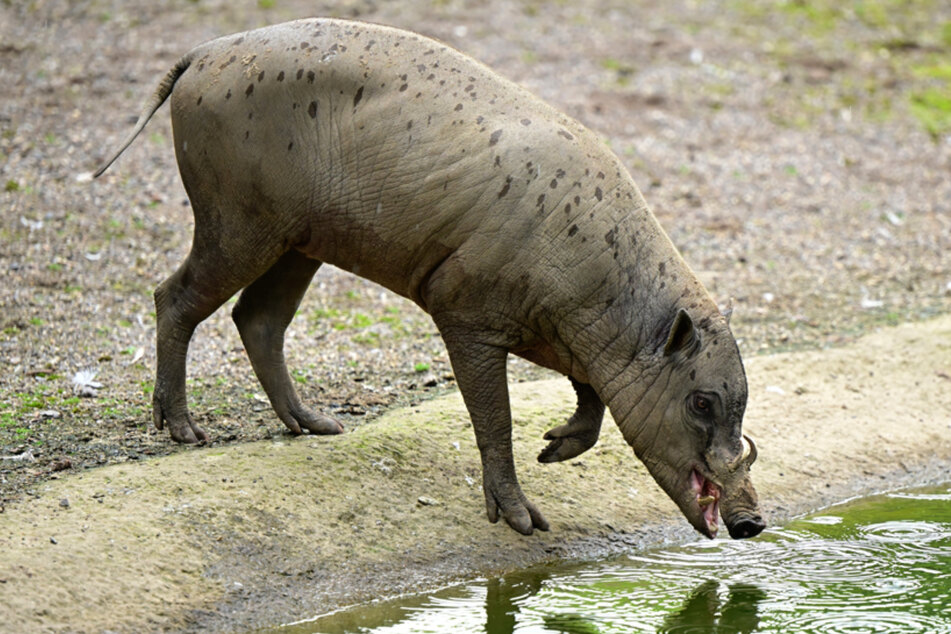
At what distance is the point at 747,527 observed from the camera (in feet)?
18.6

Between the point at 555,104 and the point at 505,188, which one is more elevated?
the point at 505,188

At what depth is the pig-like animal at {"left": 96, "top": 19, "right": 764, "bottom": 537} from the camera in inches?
227

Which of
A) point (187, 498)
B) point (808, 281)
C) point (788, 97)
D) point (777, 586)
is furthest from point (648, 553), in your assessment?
point (788, 97)

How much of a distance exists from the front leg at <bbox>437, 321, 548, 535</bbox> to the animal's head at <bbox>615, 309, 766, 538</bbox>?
0.65 meters

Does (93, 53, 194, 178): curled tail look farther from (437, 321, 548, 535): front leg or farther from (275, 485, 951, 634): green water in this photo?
(275, 485, 951, 634): green water

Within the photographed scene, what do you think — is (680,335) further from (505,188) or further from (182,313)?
(182,313)

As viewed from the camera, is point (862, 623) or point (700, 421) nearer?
point (862, 623)

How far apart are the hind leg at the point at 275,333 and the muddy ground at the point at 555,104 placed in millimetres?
183

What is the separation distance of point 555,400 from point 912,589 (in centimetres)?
252

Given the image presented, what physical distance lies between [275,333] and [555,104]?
310 inches

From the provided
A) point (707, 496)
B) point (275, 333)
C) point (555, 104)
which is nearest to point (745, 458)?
point (707, 496)

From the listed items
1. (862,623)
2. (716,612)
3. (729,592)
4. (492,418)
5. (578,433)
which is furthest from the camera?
(578,433)

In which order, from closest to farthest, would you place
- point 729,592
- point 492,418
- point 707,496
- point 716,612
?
point 716,612 < point 707,496 < point 729,592 < point 492,418

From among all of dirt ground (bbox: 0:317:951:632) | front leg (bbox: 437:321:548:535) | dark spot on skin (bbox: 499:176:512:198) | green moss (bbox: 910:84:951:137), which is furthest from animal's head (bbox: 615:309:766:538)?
green moss (bbox: 910:84:951:137)
